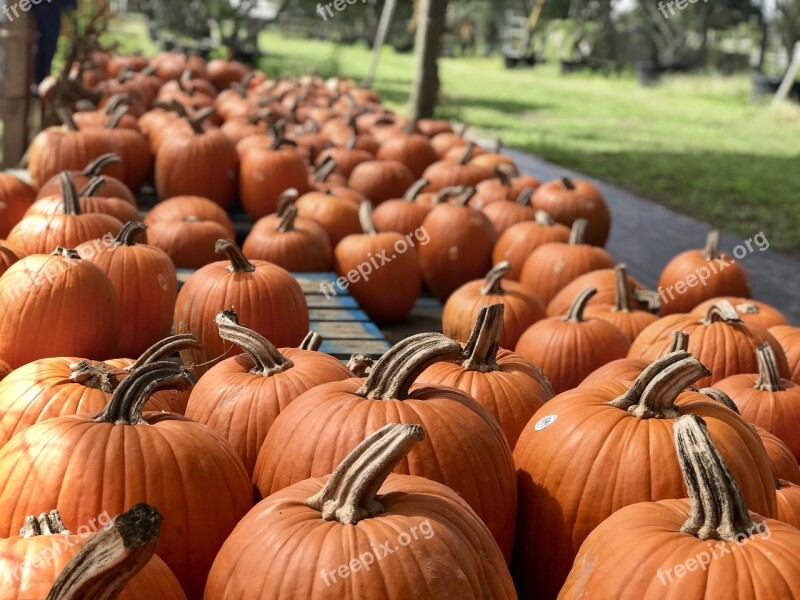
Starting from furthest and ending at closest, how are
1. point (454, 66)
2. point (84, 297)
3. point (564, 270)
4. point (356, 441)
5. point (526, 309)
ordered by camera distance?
1. point (454, 66)
2. point (564, 270)
3. point (526, 309)
4. point (84, 297)
5. point (356, 441)

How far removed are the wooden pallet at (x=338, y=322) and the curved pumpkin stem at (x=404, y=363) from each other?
1741mm

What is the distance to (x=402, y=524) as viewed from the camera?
1.73 meters

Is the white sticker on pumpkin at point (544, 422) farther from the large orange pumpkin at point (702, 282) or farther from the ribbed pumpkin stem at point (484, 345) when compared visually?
the large orange pumpkin at point (702, 282)

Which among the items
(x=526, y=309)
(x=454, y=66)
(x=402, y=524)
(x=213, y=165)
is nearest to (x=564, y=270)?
(x=526, y=309)

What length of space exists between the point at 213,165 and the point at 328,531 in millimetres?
4827

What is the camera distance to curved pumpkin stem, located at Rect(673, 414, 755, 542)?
5.84 feet

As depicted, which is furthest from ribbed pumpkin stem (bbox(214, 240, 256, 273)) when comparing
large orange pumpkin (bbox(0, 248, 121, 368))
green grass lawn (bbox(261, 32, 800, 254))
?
green grass lawn (bbox(261, 32, 800, 254))

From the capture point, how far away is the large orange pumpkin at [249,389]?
263cm

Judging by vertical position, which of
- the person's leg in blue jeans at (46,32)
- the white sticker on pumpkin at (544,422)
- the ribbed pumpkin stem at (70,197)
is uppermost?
the person's leg in blue jeans at (46,32)

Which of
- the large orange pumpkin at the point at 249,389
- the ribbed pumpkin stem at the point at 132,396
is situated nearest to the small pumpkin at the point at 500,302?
the large orange pumpkin at the point at 249,389

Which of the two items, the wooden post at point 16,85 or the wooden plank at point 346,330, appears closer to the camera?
the wooden plank at point 346,330

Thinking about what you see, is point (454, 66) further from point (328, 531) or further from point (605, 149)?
point (328, 531)

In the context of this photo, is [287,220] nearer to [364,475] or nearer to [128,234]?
[128,234]

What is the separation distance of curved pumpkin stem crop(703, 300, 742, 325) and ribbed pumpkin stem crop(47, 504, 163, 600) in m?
2.83
